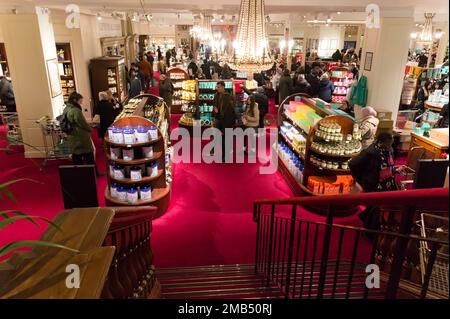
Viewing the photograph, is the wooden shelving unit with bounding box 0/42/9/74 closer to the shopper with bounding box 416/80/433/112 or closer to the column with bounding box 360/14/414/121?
the column with bounding box 360/14/414/121

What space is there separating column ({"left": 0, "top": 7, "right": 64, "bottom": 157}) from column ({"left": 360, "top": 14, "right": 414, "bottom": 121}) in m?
7.52

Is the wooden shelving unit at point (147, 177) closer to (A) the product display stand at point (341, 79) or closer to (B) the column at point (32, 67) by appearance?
(B) the column at point (32, 67)

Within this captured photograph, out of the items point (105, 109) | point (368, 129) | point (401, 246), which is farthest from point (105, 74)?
point (401, 246)

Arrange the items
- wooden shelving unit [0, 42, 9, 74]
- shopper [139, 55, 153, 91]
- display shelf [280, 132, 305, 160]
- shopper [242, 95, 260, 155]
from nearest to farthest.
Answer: display shelf [280, 132, 305, 160], shopper [242, 95, 260, 155], wooden shelving unit [0, 42, 9, 74], shopper [139, 55, 153, 91]

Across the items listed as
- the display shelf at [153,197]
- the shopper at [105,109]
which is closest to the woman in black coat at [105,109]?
the shopper at [105,109]

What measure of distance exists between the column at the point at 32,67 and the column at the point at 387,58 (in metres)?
7.52

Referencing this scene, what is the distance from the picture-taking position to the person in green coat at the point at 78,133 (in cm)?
645

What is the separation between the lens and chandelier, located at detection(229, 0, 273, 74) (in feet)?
14.7

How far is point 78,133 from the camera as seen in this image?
6578 mm

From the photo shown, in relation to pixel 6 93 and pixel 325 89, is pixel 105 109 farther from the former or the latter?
pixel 325 89

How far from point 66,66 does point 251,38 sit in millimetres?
8131

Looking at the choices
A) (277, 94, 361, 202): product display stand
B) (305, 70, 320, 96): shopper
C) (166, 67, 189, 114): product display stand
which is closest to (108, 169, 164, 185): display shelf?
(277, 94, 361, 202): product display stand

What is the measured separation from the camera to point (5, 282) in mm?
1704

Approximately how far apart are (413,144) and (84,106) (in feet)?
30.5
